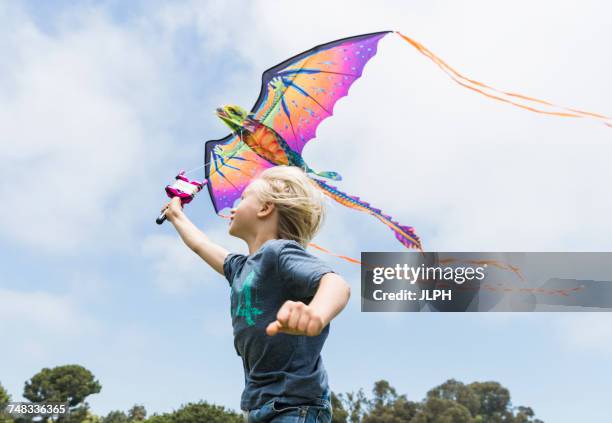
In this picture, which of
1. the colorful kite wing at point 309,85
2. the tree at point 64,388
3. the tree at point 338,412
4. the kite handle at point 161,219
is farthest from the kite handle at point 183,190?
the tree at point 64,388

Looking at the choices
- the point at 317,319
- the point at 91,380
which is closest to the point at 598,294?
the point at 317,319

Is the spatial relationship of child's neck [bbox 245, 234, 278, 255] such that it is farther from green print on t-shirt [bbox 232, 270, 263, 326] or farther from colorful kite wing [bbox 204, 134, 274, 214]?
colorful kite wing [bbox 204, 134, 274, 214]

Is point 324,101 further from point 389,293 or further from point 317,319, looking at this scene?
point 317,319

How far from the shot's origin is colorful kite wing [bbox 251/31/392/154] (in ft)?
22.4

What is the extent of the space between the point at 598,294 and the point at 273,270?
9010 mm

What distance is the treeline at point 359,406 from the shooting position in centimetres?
3522

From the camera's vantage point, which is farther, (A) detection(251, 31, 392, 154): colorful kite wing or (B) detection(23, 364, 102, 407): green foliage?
(B) detection(23, 364, 102, 407): green foliage

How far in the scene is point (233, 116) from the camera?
630 centimetres

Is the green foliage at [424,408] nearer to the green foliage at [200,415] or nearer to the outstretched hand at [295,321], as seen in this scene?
the green foliage at [200,415]

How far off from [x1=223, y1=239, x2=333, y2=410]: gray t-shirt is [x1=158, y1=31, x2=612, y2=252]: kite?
3998 mm

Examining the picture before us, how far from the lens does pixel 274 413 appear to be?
2.26m

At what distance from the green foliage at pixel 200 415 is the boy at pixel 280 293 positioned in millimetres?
32656

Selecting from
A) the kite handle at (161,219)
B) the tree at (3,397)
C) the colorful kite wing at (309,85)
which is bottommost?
the kite handle at (161,219)

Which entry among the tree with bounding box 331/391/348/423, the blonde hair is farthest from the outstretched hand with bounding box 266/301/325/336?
the tree with bounding box 331/391/348/423
